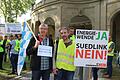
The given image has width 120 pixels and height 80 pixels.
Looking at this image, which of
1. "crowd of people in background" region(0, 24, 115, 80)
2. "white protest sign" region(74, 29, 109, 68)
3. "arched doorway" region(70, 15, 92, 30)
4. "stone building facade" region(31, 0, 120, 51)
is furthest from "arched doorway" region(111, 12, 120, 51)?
"crowd of people in background" region(0, 24, 115, 80)

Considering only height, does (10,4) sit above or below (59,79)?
above

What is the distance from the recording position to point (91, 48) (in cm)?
881

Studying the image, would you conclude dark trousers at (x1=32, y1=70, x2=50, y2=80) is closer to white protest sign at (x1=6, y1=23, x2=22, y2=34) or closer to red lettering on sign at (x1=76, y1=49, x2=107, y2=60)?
red lettering on sign at (x1=76, y1=49, x2=107, y2=60)

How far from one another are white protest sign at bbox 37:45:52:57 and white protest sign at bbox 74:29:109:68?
1001mm

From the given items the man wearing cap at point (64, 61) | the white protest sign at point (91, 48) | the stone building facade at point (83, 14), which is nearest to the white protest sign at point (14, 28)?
the white protest sign at point (91, 48)

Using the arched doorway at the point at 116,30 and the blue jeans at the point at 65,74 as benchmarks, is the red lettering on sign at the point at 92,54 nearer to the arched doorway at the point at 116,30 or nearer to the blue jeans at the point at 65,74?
the blue jeans at the point at 65,74

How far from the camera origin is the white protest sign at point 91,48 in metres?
8.73

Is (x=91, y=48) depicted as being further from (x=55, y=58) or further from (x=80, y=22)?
(x=80, y=22)

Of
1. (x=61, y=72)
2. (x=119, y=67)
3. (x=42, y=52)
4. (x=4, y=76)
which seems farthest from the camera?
(x=119, y=67)

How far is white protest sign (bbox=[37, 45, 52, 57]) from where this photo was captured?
7.70 m

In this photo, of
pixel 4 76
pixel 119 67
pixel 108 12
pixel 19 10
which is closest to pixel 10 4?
pixel 19 10

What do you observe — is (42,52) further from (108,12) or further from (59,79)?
(108,12)

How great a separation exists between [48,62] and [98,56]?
1624 millimetres

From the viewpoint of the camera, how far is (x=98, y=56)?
348 inches
